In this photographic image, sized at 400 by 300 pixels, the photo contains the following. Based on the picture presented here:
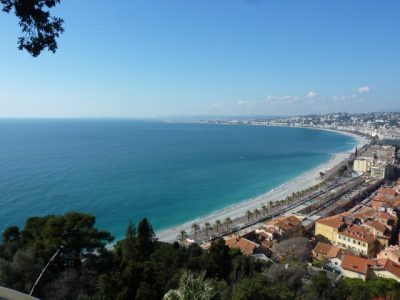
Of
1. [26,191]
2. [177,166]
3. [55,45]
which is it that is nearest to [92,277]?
[55,45]

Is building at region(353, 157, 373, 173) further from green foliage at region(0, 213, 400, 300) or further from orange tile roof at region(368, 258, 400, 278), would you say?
green foliage at region(0, 213, 400, 300)

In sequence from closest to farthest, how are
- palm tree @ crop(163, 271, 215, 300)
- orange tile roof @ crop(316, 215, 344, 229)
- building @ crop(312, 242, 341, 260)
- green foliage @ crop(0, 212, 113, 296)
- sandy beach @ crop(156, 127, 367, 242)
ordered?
palm tree @ crop(163, 271, 215, 300), green foliage @ crop(0, 212, 113, 296), building @ crop(312, 242, 341, 260), orange tile roof @ crop(316, 215, 344, 229), sandy beach @ crop(156, 127, 367, 242)

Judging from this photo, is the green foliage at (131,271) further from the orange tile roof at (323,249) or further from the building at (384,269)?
the orange tile roof at (323,249)

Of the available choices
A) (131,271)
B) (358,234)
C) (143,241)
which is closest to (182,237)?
(143,241)

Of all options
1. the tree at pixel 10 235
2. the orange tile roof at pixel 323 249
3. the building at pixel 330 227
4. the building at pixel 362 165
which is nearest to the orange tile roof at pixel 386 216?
the building at pixel 330 227

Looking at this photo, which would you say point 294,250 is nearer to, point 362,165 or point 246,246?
point 246,246

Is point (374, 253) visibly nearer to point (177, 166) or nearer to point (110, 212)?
point (110, 212)

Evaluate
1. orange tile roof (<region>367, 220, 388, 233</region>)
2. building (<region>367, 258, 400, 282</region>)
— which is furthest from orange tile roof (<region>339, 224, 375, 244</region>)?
building (<region>367, 258, 400, 282</region>)

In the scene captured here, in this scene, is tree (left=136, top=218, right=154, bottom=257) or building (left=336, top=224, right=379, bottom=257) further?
building (left=336, top=224, right=379, bottom=257)
